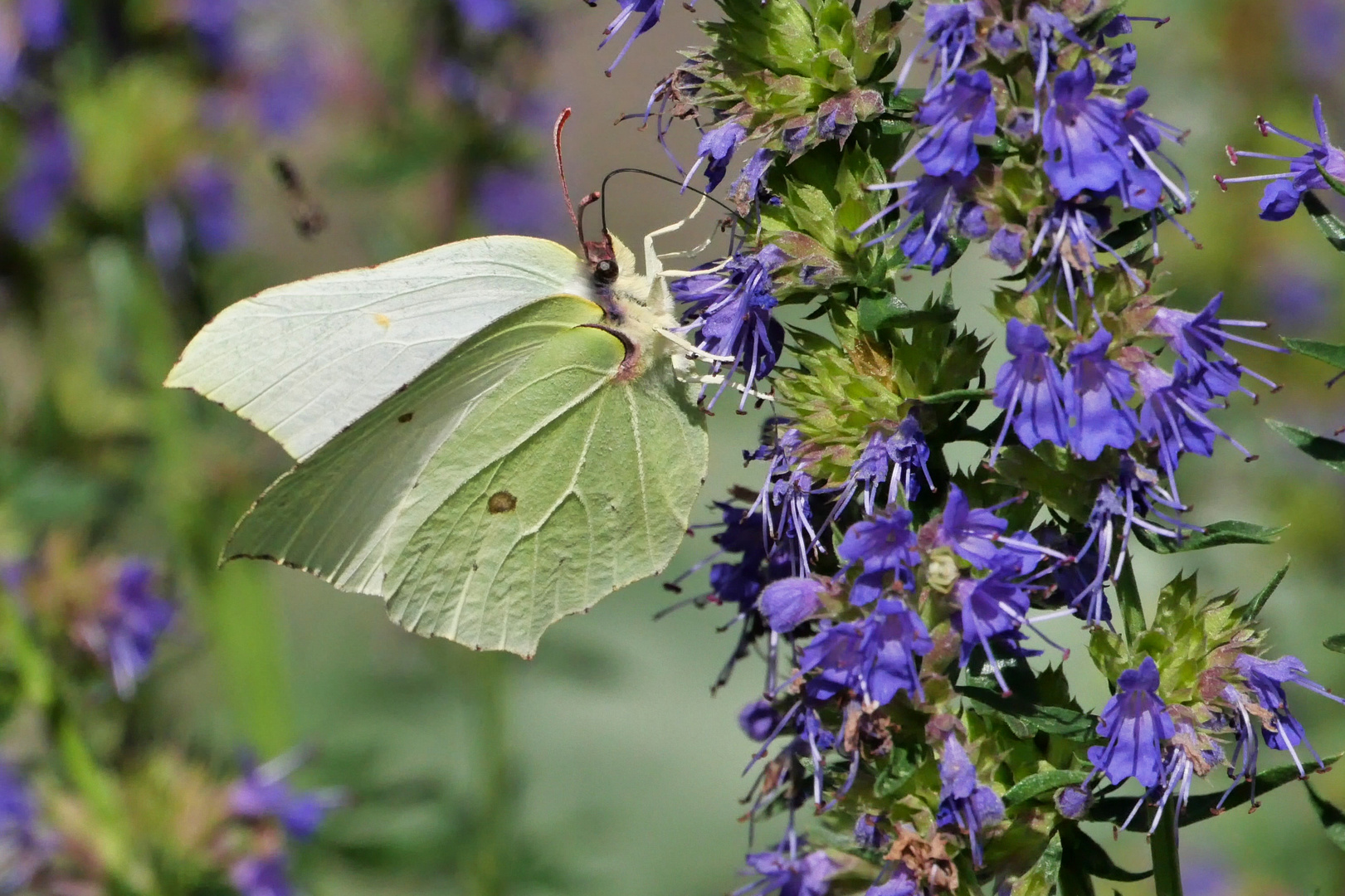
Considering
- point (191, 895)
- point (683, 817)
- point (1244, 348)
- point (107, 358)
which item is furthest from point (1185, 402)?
point (683, 817)

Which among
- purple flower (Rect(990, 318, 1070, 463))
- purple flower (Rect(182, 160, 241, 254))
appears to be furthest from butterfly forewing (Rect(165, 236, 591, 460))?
purple flower (Rect(182, 160, 241, 254))

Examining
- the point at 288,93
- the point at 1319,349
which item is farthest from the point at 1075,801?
the point at 288,93

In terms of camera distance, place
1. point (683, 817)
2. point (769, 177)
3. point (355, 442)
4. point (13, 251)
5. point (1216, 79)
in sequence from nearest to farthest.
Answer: point (769, 177) → point (355, 442) → point (13, 251) → point (1216, 79) → point (683, 817)

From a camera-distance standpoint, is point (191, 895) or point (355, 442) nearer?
point (355, 442)

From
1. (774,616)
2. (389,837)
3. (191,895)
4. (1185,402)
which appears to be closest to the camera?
(1185,402)

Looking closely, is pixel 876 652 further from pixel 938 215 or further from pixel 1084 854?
pixel 938 215

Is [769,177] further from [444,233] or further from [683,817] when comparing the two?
[683,817]

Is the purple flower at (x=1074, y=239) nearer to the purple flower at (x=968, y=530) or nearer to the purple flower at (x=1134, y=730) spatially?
the purple flower at (x=968, y=530)

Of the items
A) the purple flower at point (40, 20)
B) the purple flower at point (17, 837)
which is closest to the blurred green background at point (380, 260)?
the purple flower at point (40, 20)
